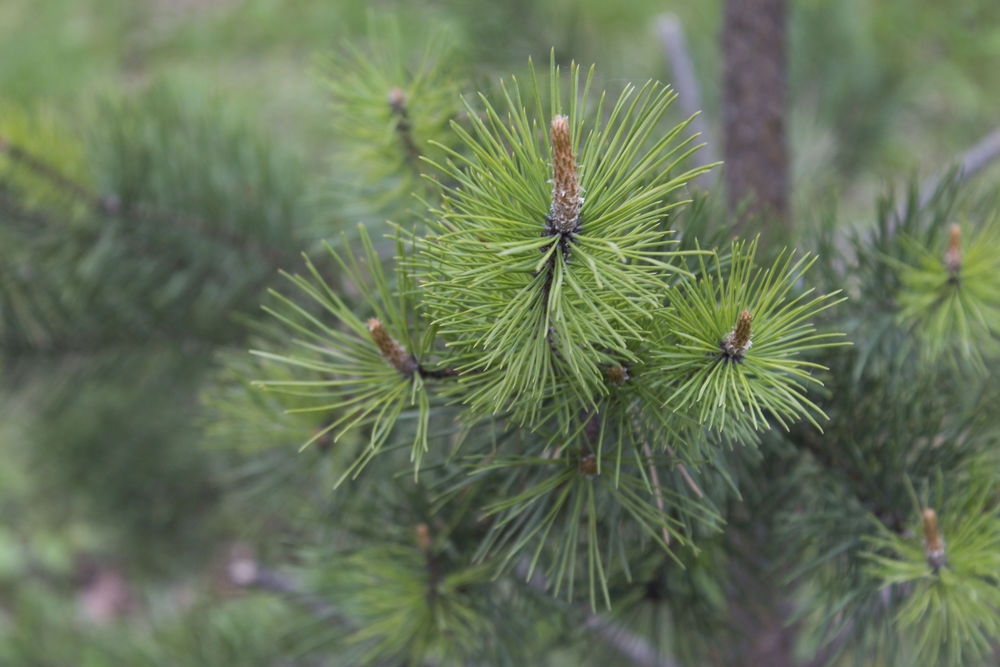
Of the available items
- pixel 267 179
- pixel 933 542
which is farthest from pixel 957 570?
pixel 267 179

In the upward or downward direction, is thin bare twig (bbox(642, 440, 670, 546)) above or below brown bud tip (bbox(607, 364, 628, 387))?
below

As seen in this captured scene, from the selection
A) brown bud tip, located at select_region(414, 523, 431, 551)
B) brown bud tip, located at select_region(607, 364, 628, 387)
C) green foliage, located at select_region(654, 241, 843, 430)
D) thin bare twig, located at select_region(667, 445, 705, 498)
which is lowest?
brown bud tip, located at select_region(414, 523, 431, 551)

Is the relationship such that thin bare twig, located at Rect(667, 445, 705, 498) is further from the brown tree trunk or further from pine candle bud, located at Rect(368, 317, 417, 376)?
the brown tree trunk

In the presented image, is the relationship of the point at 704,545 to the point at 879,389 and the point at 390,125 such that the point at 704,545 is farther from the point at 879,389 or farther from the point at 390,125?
the point at 390,125

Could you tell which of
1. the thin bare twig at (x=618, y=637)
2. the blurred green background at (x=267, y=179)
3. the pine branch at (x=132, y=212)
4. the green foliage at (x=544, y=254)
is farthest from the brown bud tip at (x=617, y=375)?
the pine branch at (x=132, y=212)

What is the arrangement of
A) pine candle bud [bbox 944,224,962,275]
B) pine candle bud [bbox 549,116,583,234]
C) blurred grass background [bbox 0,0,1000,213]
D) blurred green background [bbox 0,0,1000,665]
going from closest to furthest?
pine candle bud [bbox 549,116,583,234]
pine candle bud [bbox 944,224,962,275]
blurred green background [bbox 0,0,1000,665]
blurred grass background [bbox 0,0,1000,213]

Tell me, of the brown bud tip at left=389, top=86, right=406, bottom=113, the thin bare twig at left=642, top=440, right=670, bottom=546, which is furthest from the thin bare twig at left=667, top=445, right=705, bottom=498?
the brown bud tip at left=389, top=86, right=406, bottom=113

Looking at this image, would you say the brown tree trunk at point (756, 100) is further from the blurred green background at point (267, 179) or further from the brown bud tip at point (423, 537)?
the brown bud tip at point (423, 537)

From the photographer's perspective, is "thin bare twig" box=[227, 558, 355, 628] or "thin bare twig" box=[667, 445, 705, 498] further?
"thin bare twig" box=[227, 558, 355, 628]
